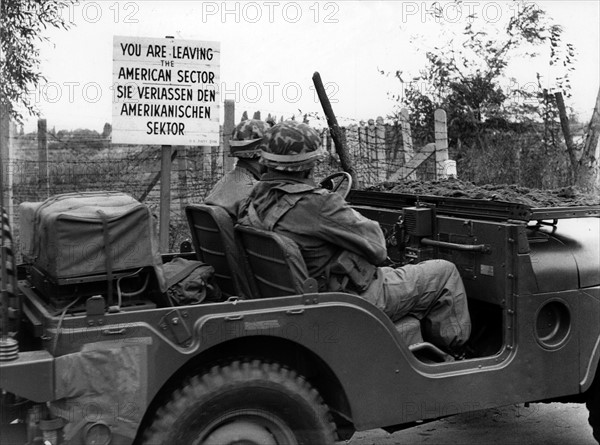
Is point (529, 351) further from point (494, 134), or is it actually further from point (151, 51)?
point (494, 134)

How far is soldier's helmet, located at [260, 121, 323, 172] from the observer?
149 inches

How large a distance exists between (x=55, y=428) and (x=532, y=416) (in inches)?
136

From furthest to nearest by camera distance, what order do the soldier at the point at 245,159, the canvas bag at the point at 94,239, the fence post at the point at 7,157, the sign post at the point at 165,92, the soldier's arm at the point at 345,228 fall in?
the fence post at the point at 7,157, the sign post at the point at 165,92, the soldier at the point at 245,159, the soldier's arm at the point at 345,228, the canvas bag at the point at 94,239

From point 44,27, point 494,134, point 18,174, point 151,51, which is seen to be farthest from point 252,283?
point 494,134

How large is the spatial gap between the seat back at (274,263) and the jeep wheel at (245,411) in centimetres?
39

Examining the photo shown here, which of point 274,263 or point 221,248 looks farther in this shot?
point 221,248

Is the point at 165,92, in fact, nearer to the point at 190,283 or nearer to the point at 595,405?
the point at 190,283

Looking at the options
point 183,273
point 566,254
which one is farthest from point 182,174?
point 566,254

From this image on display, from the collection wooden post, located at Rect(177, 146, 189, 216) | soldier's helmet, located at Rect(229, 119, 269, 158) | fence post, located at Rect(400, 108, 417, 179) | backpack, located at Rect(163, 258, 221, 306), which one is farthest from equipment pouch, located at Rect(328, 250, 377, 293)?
fence post, located at Rect(400, 108, 417, 179)

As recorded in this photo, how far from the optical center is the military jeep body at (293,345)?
3055 millimetres

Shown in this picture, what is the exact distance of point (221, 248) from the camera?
162 inches

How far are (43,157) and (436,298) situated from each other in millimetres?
5760

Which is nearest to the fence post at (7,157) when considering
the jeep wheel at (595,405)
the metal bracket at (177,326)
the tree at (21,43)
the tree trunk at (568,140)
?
the tree at (21,43)

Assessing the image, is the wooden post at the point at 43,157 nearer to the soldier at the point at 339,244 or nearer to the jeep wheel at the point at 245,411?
the soldier at the point at 339,244
